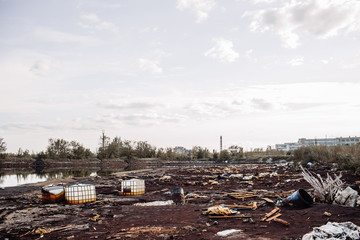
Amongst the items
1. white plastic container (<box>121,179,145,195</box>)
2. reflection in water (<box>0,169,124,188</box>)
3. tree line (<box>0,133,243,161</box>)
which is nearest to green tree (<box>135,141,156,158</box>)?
tree line (<box>0,133,243,161</box>)

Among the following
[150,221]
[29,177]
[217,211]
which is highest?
[217,211]

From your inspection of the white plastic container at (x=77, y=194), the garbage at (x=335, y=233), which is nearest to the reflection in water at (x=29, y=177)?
the white plastic container at (x=77, y=194)

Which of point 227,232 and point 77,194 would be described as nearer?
point 227,232

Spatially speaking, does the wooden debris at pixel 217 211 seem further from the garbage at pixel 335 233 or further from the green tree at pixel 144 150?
the green tree at pixel 144 150

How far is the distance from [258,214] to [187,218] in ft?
6.24

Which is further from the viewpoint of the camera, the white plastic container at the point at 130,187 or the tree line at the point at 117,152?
the tree line at the point at 117,152

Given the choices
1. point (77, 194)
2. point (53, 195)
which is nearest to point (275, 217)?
point (77, 194)

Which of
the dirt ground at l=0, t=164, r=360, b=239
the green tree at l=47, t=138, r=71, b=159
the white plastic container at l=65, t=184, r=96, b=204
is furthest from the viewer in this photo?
the green tree at l=47, t=138, r=71, b=159

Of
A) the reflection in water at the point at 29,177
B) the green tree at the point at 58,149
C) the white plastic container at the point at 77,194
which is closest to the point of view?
the white plastic container at the point at 77,194

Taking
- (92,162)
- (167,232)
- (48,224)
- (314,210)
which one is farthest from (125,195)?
(92,162)

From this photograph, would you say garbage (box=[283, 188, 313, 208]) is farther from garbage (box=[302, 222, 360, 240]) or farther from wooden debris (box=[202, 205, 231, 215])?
garbage (box=[302, 222, 360, 240])

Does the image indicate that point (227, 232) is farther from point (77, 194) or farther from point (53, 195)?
point (53, 195)

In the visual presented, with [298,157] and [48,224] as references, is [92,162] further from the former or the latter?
[48,224]

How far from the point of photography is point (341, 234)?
5008 mm
